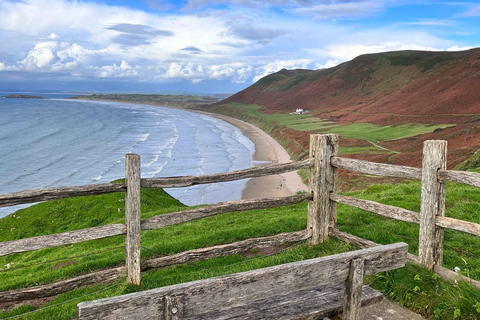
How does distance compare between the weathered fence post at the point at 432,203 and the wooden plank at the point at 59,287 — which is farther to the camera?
the wooden plank at the point at 59,287

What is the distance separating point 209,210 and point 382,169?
10.8 feet


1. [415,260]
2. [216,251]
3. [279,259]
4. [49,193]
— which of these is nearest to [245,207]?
[216,251]

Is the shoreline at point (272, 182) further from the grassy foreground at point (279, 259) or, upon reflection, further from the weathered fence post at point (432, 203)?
the weathered fence post at point (432, 203)

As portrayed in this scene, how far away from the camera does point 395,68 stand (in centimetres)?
10775

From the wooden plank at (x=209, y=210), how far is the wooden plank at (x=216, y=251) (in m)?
0.71

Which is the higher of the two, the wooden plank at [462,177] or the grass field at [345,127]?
the wooden plank at [462,177]

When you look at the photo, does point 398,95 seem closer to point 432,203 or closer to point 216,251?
point 432,203

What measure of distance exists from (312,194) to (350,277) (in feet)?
13.9

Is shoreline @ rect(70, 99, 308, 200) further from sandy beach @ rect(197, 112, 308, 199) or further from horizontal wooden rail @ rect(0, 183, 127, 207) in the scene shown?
horizontal wooden rail @ rect(0, 183, 127, 207)

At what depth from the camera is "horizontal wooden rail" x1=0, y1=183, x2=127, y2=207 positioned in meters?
6.14

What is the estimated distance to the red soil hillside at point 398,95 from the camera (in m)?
45.0

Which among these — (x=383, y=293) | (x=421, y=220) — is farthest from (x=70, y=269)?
(x=421, y=220)

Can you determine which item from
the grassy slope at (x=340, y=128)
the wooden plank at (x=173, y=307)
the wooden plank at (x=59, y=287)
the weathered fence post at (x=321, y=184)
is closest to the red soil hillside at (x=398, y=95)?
the grassy slope at (x=340, y=128)

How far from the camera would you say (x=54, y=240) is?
21.5ft
